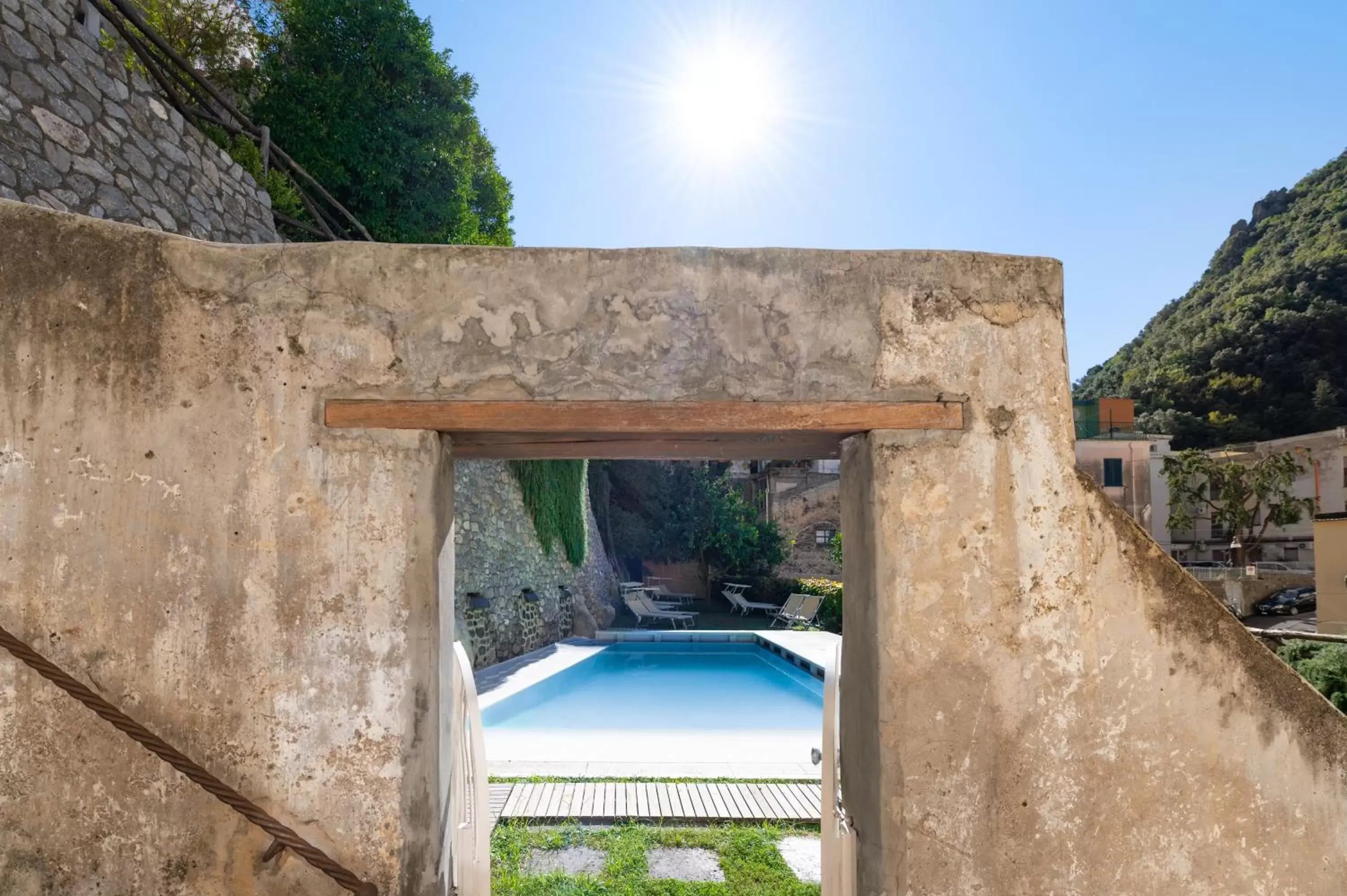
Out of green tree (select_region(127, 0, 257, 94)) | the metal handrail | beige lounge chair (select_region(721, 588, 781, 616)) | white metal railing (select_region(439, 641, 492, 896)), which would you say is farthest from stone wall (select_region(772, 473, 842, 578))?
white metal railing (select_region(439, 641, 492, 896))

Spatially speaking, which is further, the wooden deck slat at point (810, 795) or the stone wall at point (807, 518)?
the stone wall at point (807, 518)

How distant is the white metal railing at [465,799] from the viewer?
9.39ft

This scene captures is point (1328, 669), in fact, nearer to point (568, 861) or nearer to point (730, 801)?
point (730, 801)

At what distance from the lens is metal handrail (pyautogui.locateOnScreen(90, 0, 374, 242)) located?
22.3ft

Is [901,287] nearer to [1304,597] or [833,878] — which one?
[833,878]

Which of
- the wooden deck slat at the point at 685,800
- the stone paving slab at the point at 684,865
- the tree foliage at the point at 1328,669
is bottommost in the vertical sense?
the wooden deck slat at the point at 685,800

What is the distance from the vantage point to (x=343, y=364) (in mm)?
2576

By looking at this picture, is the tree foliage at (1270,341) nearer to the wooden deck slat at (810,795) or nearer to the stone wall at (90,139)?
the wooden deck slat at (810,795)

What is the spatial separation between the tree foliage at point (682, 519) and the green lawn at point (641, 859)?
18.5 metres

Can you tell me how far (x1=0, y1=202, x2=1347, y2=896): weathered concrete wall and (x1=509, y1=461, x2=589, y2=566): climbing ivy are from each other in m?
11.9

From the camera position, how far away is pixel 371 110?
35.4 ft

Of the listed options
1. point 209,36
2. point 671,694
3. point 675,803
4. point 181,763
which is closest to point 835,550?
point 671,694

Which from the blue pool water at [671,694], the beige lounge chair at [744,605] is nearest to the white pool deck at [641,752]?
the blue pool water at [671,694]

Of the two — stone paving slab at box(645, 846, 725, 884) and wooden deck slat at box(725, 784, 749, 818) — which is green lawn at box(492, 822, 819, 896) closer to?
stone paving slab at box(645, 846, 725, 884)
